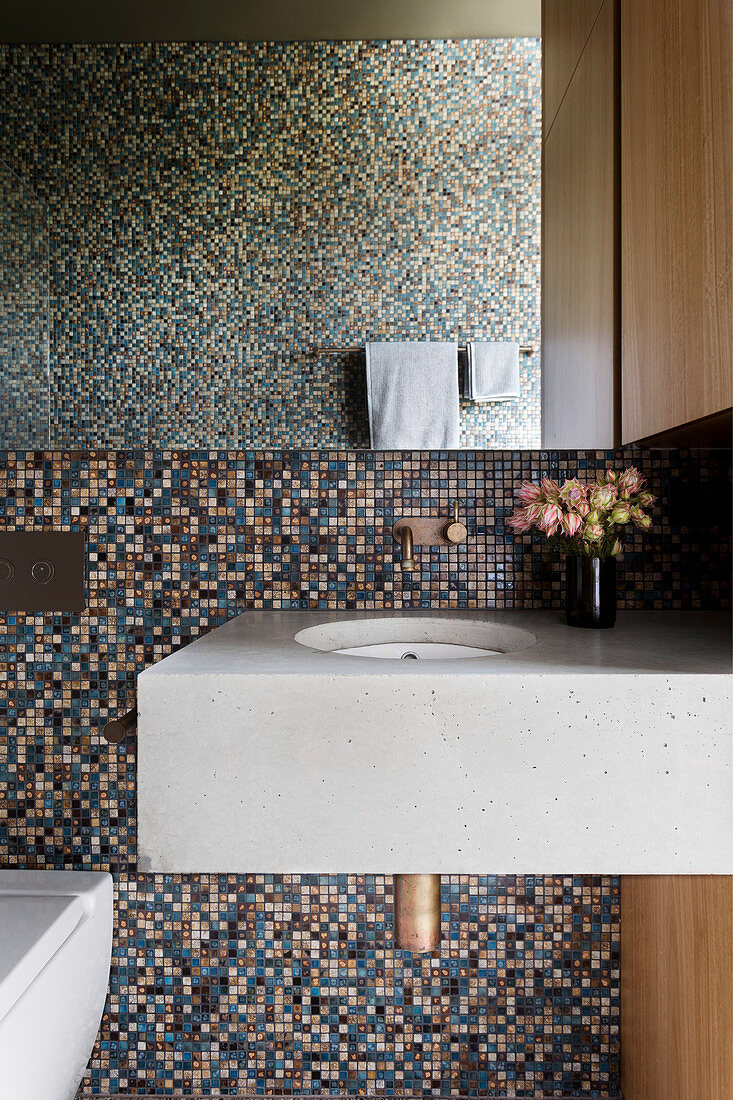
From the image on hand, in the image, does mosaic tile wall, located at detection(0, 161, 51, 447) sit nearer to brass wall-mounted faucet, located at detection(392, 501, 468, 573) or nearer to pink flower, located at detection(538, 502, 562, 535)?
brass wall-mounted faucet, located at detection(392, 501, 468, 573)

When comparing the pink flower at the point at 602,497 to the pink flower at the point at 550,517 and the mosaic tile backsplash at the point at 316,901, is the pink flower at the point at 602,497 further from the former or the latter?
the mosaic tile backsplash at the point at 316,901

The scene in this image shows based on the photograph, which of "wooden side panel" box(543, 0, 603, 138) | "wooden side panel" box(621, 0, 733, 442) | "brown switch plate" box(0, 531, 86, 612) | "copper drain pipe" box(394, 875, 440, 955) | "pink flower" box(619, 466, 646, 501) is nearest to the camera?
"wooden side panel" box(621, 0, 733, 442)

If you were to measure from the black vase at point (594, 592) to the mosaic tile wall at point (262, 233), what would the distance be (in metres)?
0.32

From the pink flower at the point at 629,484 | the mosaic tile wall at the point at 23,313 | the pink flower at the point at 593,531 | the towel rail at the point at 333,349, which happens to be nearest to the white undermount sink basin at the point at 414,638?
the pink flower at the point at 593,531

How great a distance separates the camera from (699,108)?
97 centimetres

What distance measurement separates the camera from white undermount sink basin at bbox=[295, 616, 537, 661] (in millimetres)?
1381

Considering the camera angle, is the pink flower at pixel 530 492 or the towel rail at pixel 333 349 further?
the towel rail at pixel 333 349

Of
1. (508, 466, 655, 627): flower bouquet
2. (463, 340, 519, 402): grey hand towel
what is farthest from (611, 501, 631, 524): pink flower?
(463, 340, 519, 402): grey hand towel

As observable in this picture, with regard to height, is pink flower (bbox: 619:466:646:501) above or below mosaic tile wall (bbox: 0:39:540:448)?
below

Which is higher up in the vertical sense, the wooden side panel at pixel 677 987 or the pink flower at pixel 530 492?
the pink flower at pixel 530 492

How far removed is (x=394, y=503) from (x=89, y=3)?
1.19 m

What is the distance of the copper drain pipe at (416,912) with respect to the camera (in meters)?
1.26

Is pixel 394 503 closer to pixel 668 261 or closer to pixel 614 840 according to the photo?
pixel 668 261

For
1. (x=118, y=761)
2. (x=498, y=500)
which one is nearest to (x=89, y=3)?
(x=498, y=500)
